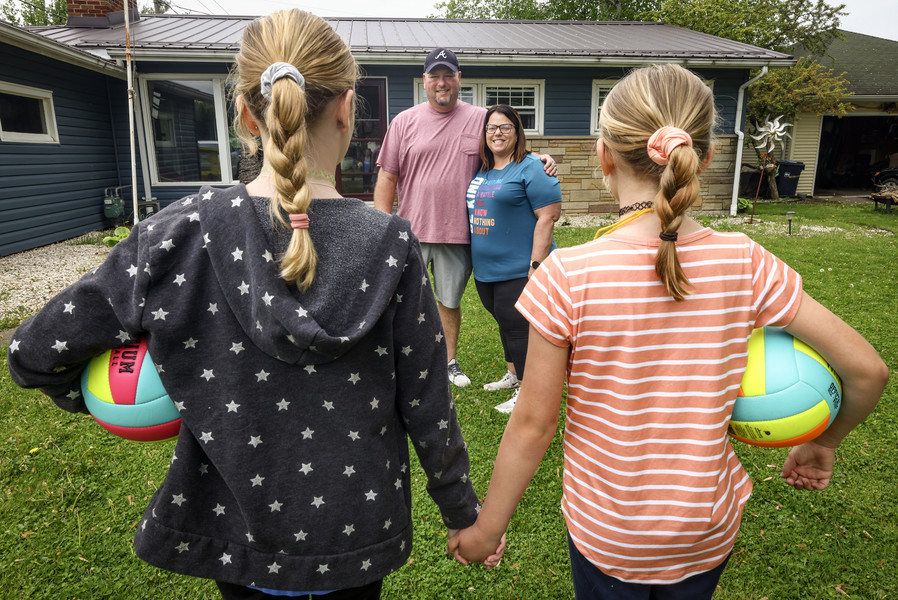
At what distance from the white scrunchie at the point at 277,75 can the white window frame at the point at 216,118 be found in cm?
1093

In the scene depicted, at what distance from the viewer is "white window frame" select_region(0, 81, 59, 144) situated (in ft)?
27.6

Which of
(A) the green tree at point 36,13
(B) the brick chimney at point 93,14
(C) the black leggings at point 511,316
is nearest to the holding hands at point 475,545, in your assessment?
(C) the black leggings at point 511,316

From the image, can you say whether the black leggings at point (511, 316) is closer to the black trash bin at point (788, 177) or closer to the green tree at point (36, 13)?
the black trash bin at point (788, 177)

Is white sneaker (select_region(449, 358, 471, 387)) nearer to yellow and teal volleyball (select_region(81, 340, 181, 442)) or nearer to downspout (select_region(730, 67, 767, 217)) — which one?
yellow and teal volleyball (select_region(81, 340, 181, 442))

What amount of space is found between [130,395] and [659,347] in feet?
3.64

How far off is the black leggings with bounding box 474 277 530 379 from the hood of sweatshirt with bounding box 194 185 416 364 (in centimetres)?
232

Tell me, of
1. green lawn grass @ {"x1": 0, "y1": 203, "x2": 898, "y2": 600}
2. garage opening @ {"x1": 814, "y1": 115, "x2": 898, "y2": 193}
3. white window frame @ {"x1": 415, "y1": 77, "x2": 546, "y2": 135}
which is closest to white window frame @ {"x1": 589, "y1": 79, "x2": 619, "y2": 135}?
white window frame @ {"x1": 415, "y1": 77, "x2": 546, "y2": 135}

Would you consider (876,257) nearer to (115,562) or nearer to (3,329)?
(115,562)

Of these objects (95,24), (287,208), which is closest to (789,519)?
(287,208)

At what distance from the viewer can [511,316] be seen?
11.5ft

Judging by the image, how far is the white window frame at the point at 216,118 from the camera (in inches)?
432

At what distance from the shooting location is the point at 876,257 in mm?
8203

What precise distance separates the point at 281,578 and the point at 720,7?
818 inches

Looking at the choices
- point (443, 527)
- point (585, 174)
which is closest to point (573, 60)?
point (585, 174)
